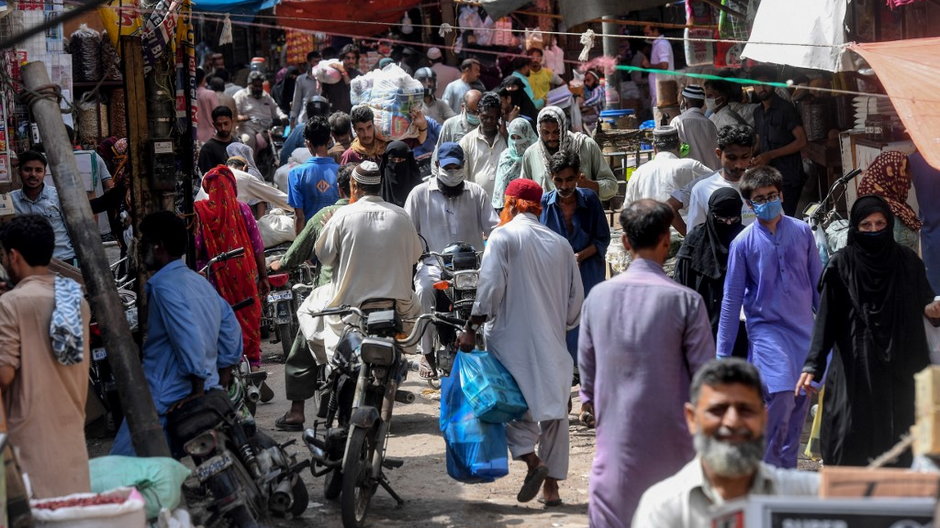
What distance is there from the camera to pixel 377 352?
7145 millimetres

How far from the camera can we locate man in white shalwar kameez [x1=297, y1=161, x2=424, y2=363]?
27.1ft

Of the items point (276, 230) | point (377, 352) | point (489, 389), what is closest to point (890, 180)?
point (489, 389)

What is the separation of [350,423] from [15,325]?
2.08m

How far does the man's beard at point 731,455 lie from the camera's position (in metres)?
3.71

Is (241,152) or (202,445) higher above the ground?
(241,152)

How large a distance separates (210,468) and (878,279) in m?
3.22

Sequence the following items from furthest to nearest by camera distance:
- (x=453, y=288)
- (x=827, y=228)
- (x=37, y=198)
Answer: (x=37, y=198) < (x=453, y=288) < (x=827, y=228)

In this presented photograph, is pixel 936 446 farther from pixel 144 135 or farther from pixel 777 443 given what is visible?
pixel 144 135

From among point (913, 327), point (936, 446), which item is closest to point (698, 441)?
point (936, 446)

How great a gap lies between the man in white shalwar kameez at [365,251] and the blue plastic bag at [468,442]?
49.9 inches

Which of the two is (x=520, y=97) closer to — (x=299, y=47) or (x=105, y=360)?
(x=105, y=360)

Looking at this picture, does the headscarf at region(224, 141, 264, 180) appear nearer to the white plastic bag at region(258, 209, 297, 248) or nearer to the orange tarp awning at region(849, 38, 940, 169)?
the white plastic bag at region(258, 209, 297, 248)

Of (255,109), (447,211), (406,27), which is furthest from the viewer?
(406,27)

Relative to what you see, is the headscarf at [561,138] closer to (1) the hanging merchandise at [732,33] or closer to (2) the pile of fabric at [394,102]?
(1) the hanging merchandise at [732,33]
